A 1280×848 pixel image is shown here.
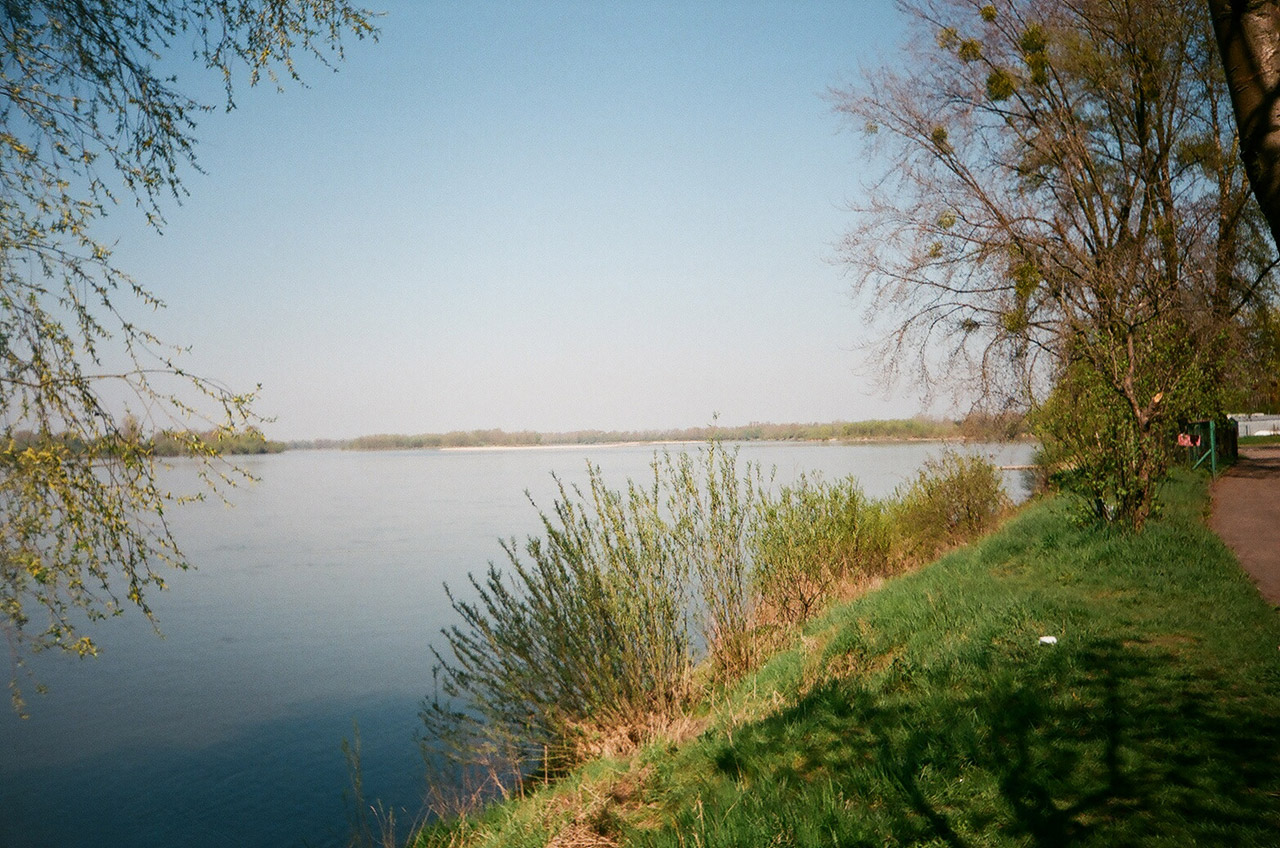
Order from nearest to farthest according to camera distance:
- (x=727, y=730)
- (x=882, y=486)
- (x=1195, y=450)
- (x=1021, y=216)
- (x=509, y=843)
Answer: (x=509, y=843), (x=727, y=730), (x=1021, y=216), (x=1195, y=450), (x=882, y=486)

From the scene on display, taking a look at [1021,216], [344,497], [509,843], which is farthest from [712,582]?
[344,497]

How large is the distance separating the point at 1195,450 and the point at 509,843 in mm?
20279

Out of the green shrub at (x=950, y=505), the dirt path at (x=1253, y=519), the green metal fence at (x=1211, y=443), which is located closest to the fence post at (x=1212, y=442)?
the green metal fence at (x=1211, y=443)

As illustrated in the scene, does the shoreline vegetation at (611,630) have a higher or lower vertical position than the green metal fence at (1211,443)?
lower

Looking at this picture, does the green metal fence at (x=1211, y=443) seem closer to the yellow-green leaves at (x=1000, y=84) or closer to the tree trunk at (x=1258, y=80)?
the yellow-green leaves at (x=1000, y=84)

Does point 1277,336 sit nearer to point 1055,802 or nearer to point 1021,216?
point 1021,216

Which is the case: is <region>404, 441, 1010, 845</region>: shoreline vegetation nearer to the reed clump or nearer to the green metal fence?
the reed clump

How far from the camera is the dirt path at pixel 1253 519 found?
8.62 m

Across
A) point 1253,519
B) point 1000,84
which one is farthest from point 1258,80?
point 1000,84

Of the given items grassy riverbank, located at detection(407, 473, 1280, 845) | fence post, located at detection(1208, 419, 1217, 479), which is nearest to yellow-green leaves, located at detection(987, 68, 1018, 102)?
fence post, located at detection(1208, 419, 1217, 479)

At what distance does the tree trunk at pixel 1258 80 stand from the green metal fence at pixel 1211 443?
17161 millimetres

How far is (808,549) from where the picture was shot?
10.7 m

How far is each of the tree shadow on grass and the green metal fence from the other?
50.1 ft

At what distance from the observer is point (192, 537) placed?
3002cm
